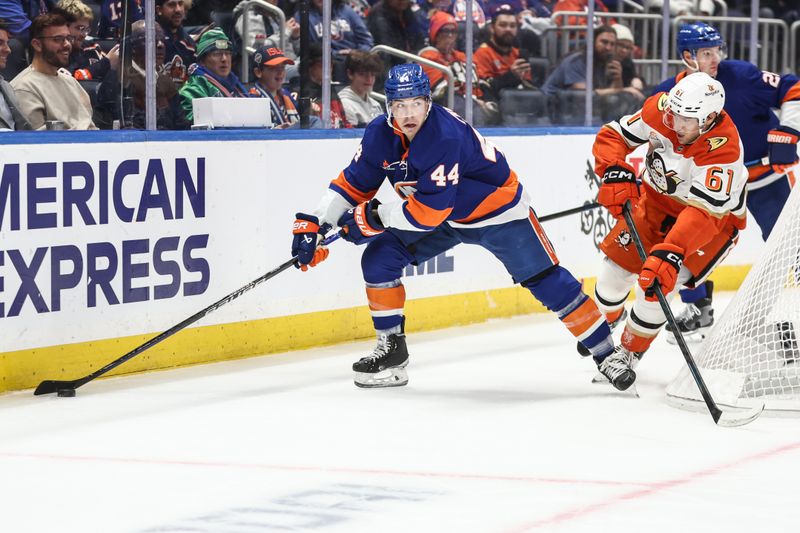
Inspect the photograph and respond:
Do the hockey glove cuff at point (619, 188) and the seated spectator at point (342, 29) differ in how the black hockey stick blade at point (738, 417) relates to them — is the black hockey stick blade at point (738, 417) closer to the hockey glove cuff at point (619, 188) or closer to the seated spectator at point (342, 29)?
the hockey glove cuff at point (619, 188)

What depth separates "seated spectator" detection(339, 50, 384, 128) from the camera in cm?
610

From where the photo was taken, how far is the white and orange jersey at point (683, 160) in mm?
4613

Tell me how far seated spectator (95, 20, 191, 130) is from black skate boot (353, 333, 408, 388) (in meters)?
1.23

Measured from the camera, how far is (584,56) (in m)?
7.28

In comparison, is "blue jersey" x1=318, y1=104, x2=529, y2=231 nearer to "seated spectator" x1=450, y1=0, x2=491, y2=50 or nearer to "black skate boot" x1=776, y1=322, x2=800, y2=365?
"black skate boot" x1=776, y1=322, x2=800, y2=365

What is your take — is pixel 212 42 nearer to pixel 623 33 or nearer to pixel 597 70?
pixel 597 70

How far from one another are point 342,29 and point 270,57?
0.44 meters

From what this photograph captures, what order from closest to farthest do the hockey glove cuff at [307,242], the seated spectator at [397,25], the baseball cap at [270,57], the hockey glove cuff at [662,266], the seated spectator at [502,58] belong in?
1. the hockey glove cuff at [662,266]
2. the hockey glove cuff at [307,242]
3. the baseball cap at [270,57]
4. the seated spectator at [397,25]
5. the seated spectator at [502,58]

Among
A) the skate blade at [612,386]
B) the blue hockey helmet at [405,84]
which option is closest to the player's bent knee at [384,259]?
the blue hockey helmet at [405,84]

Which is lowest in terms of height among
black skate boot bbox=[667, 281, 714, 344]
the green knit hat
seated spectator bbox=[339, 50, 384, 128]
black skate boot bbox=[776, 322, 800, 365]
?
black skate boot bbox=[667, 281, 714, 344]

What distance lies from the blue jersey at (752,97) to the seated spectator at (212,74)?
2.04 m

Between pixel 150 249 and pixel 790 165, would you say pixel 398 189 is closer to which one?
pixel 150 249

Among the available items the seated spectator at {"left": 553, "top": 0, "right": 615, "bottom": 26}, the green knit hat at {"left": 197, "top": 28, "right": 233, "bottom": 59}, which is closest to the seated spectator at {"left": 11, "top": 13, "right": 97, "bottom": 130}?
the green knit hat at {"left": 197, "top": 28, "right": 233, "bottom": 59}

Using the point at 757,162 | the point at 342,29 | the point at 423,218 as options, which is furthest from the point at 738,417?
the point at 342,29
